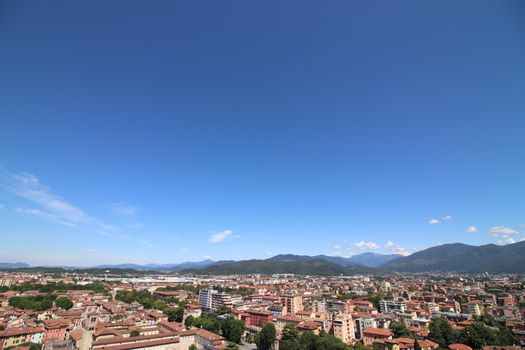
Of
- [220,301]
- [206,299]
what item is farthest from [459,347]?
[206,299]

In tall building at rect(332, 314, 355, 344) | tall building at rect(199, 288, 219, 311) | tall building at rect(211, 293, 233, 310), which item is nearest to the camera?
tall building at rect(332, 314, 355, 344)

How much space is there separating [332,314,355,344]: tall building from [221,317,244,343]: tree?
998 cm

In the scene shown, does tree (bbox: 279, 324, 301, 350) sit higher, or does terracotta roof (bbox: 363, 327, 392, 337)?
tree (bbox: 279, 324, 301, 350)

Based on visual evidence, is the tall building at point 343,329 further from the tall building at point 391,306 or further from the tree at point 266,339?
the tall building at point 391,306

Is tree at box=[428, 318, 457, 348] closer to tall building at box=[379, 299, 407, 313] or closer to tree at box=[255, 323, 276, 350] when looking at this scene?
tall building at box=[379, 299, 407, 313]

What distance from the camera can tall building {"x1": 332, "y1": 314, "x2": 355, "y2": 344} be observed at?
3055 cm

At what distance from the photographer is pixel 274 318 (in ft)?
118

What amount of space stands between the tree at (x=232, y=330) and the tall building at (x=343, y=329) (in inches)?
393

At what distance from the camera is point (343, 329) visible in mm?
30938

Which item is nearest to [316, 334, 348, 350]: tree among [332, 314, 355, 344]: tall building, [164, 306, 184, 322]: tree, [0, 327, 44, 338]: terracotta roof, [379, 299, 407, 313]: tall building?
[332, 314, 355, 344]: tall building

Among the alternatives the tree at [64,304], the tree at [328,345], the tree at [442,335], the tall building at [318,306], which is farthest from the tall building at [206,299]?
the tree at [442,335]

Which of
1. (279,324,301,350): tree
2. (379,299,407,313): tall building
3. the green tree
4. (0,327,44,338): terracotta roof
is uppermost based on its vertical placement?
(0,327,44,338): terracotta roof

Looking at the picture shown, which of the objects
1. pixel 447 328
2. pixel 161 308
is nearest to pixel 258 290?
pixel 161 308

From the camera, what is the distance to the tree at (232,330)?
28.9 m
